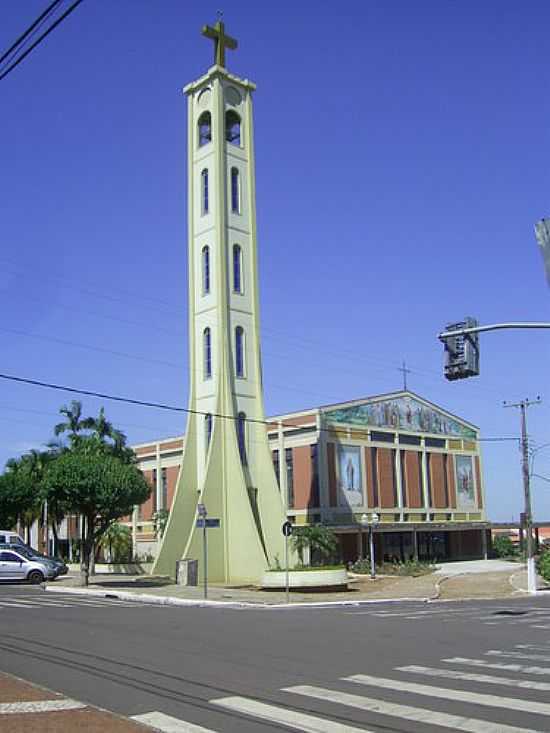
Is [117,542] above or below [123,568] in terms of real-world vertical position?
above

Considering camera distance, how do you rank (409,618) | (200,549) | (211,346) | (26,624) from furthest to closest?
(211,346)
(200,549)
(409,618)
(26,624)

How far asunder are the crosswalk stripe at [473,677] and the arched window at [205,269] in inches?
1270

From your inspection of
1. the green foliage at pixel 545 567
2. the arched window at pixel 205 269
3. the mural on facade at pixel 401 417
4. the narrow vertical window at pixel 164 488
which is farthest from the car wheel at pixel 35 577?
the green foliage at pixel 545 567

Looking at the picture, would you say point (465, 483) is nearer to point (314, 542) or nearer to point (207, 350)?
point (314, 542)

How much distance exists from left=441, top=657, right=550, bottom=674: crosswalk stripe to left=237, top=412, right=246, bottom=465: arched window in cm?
2879

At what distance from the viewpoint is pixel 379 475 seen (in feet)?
172

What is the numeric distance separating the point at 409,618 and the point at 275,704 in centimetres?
1159

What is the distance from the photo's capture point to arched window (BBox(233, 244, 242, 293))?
42.1 meters

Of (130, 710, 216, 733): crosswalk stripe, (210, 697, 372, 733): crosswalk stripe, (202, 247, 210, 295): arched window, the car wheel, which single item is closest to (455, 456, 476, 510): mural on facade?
(202, 247, 210, 295): arched window

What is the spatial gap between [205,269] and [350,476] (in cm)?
1635

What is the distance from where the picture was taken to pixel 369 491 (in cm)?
5141

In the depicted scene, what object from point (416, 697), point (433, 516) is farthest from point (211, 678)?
point (433, 516)

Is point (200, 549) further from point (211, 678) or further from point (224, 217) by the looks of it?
point (211, 678)

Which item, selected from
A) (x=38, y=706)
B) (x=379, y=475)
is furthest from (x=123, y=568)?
(x=38, y=706)
